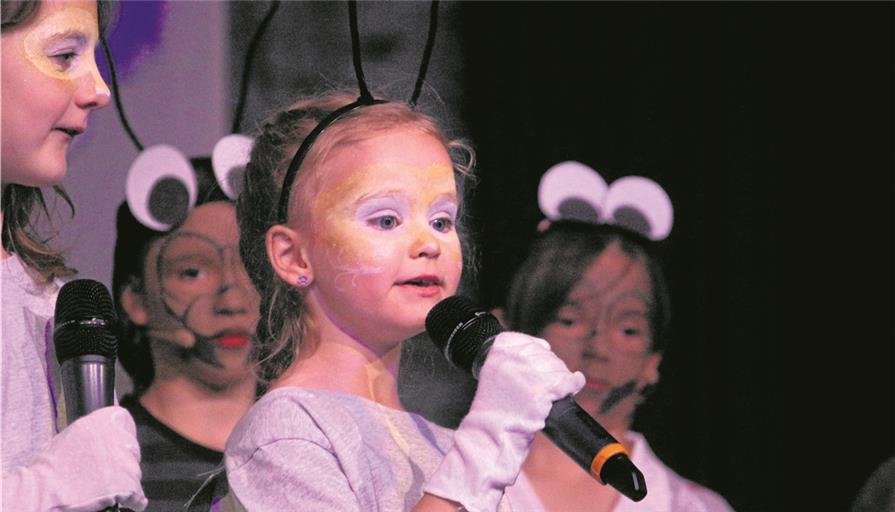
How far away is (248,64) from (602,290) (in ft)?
2.20

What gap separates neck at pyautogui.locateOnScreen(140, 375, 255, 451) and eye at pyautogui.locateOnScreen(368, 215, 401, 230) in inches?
20.8

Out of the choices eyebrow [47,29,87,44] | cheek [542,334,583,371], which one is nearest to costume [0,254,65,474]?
eyebrow [47,29,87,44]

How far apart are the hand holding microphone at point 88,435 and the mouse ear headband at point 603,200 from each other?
3.18 ft

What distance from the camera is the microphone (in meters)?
1.10

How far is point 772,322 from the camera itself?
2012 mm

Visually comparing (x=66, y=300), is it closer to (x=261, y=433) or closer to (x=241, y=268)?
(x=261, y=433)

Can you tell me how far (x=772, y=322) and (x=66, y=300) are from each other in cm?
123

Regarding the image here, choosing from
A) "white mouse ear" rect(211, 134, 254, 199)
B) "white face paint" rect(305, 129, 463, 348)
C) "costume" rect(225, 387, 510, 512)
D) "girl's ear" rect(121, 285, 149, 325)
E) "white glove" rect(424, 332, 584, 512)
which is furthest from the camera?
"girl's ear" rect(121, 285, 149, 325)

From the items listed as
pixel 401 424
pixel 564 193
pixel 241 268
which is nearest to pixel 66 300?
pixel 401 424

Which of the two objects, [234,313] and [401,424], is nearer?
[401,424]

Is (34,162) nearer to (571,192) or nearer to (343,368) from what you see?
(343,368)

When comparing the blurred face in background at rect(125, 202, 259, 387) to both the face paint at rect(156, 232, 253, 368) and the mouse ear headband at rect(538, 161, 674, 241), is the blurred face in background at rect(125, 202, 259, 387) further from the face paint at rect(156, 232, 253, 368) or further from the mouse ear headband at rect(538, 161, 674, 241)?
the mouse ear headband at rect(538, 161, 674, 241)

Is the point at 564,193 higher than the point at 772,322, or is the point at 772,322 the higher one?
the point at 564,193

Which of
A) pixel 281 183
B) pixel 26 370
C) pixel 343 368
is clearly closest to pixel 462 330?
pixel 343 368
